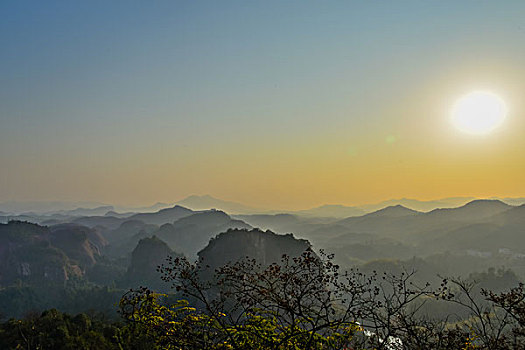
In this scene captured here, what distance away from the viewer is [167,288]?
→ 107 meters

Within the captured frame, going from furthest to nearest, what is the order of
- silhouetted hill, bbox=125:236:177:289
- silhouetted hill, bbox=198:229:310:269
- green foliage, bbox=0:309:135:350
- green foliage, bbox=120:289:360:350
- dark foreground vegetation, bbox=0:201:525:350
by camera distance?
silhouetted hill, bbox=125:236:177:289 < silhouetted hill, bbox=198:229:310:269 < green foliage, bbox=0:309:135:350 < dark foreground vegetation, bbox=0:201:525:350 < green foliage, bbox=120:289:360:350

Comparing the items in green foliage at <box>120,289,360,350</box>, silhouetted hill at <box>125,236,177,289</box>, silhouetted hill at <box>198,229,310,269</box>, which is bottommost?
silhouetted hill at <box>125,236,177,289</box>

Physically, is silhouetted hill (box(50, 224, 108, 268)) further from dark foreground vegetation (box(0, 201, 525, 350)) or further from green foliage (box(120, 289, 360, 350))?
green foliage (box(120, 289, 360, 350))

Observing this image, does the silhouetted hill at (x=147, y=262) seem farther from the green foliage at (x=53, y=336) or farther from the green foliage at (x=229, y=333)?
the green foliage at (x=229, y=333)

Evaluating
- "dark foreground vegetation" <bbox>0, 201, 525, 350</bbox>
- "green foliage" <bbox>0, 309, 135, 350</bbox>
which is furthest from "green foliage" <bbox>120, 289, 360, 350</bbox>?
"green foliage" <bbox>0, 309, 135, 350</bbox>

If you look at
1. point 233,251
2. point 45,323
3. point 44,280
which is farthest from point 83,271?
point 45,323

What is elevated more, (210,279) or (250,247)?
(250,247)

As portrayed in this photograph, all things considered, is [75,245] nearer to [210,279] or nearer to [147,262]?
[147,262]

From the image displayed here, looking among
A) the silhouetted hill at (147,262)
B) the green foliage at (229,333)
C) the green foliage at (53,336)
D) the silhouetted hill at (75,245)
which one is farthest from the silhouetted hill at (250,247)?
the silhouetted hill at (75,245)

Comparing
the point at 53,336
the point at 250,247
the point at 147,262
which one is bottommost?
the point at 147,262

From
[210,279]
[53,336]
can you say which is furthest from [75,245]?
[53,336]

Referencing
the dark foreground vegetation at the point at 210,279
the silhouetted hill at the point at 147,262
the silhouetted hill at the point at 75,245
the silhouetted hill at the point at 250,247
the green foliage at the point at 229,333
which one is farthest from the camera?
the silhouetted hill at the point at 75,245

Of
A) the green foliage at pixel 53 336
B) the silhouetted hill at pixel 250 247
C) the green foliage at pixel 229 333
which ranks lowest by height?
the silhouetted hill at pixel 250 247

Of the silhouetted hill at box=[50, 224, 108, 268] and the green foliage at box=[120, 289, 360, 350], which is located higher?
the green foliage at box=[120, 289, 360, 350]
